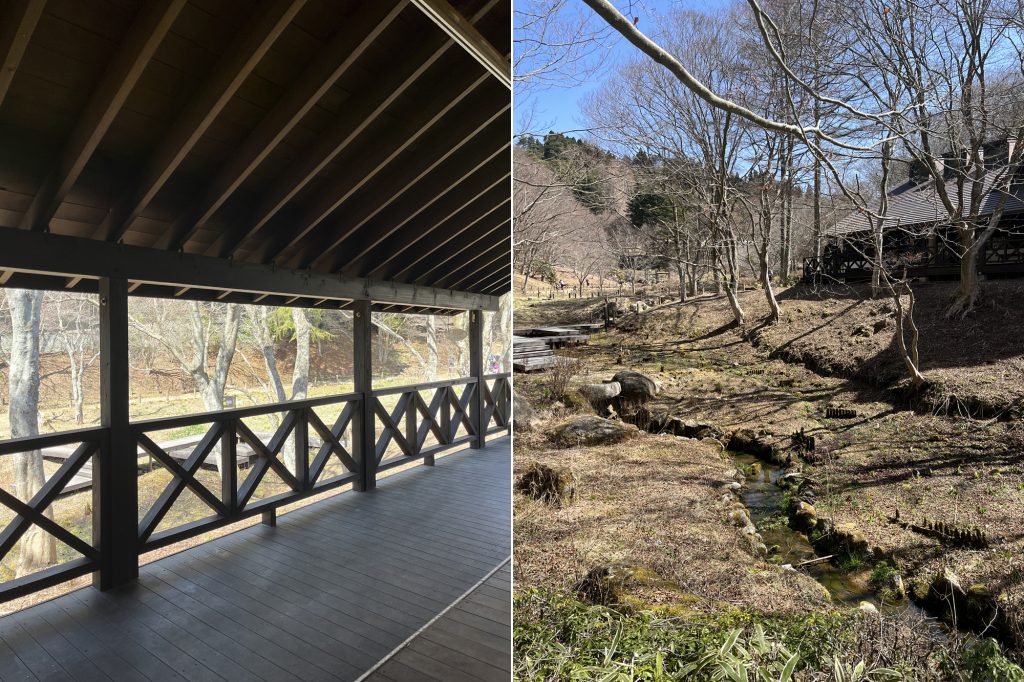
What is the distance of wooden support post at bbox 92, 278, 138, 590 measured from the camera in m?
2.47

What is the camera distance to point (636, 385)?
1.78m

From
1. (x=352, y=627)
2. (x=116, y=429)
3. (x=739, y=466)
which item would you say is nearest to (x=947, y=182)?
(x=739, y=466)

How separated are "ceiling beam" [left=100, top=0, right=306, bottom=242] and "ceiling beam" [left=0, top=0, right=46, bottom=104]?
50cm

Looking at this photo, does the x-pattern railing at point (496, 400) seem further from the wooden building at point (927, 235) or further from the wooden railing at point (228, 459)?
the wooden building at point (927, 235)

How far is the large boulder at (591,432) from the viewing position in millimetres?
1772

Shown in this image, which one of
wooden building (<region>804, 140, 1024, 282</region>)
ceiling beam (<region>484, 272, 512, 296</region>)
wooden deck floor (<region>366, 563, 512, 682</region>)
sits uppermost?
ceiling beam (<region>484, 272, 512, 296</region>)

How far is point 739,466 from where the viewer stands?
1.55 m

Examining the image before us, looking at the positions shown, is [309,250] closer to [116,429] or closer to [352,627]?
[116,429]

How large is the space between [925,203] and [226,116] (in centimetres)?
239

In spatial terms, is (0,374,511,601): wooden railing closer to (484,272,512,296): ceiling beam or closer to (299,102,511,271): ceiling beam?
(484,272,512,296): ceiling beam

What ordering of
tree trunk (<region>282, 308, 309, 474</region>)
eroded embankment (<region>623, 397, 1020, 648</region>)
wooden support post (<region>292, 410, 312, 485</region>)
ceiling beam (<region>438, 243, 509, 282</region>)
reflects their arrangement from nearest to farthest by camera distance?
eroded embankment (<region>623, 397, 1020, 648</region>), wooden support post (<region>292, 410, 312, 485</region>), ceiling beam (<region>438, 243, 509, 282</region>), tree trunk (<region>282, 308, 309, 474</region>)

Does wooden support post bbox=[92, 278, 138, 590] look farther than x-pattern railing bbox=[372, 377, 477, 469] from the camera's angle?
No

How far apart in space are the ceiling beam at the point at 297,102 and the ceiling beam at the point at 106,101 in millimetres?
487

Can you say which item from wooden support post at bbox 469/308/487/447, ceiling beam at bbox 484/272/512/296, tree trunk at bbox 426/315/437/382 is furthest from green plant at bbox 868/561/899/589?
tree trunk at bbox 426/315/437/382
